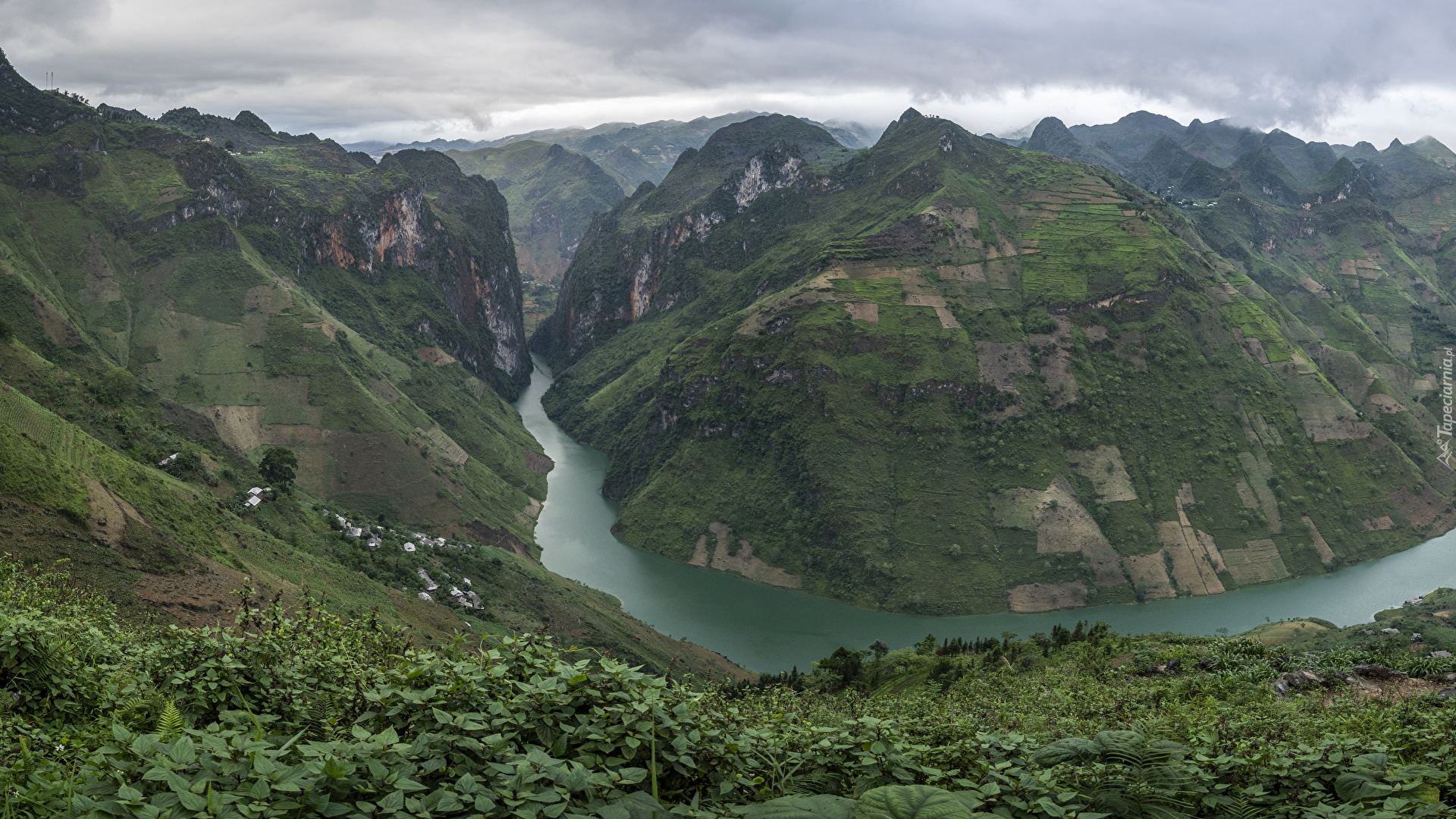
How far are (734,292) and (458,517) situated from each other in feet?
230

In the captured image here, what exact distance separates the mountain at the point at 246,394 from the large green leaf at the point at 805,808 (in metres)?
14.3

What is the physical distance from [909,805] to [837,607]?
233 ft

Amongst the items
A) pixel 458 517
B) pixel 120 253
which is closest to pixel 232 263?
pixel 120 253

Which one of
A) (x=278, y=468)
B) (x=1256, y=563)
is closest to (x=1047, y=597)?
(x=1256, y=563)

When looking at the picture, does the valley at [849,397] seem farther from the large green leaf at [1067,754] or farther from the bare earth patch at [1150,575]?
the large green leaf at [1067,754]

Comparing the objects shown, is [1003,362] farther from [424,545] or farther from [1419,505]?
[424,545]

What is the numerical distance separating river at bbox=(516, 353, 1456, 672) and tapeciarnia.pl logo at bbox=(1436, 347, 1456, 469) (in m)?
16.2

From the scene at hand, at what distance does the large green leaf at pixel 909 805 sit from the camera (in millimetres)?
4625

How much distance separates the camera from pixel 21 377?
44.6 m

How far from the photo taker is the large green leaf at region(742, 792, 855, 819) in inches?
187

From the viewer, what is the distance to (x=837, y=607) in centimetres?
7344

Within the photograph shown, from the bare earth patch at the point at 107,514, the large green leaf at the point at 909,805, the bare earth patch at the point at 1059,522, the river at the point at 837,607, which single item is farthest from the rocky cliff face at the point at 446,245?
the large green leaf at the point at 909,805

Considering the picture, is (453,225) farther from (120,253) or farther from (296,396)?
(296,396)

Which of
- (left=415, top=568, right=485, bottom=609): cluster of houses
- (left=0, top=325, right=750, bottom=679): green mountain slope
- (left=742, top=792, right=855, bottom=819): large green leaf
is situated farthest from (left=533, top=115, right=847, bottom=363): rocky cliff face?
(left=742, top=792, right=855, bottom=819): large green leaf
